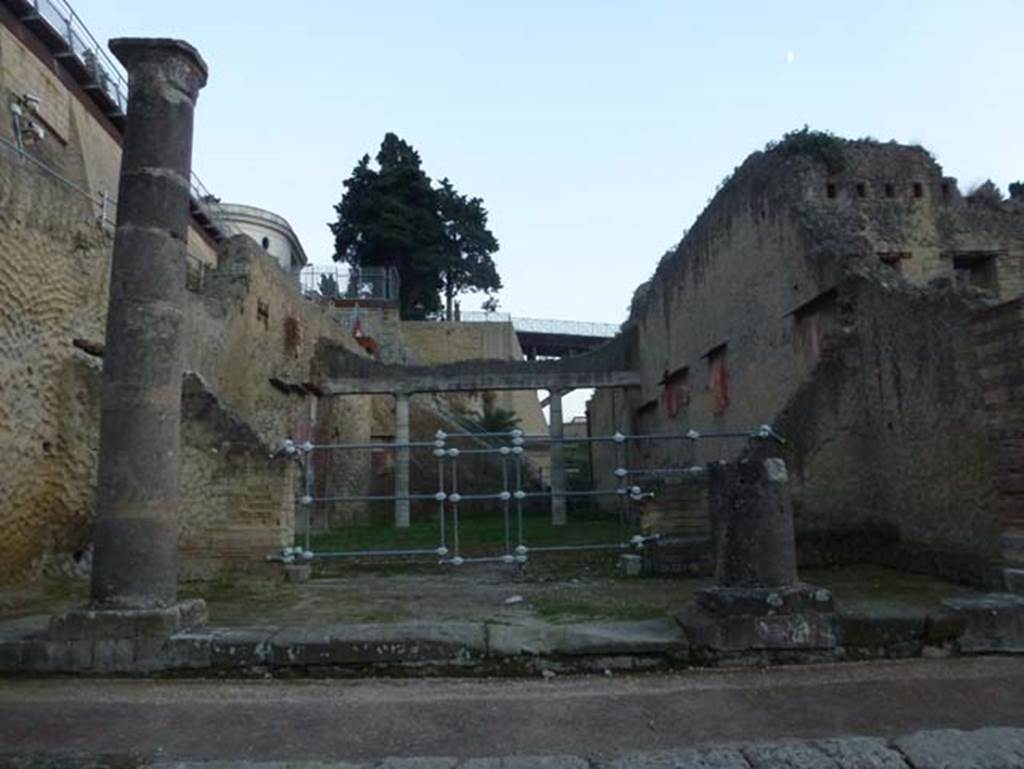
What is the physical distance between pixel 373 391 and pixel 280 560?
1279 cm

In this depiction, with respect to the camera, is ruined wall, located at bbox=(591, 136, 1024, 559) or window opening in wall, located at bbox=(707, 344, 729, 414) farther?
window opening in wall, located at bbox=(707, 344, 729, 414)

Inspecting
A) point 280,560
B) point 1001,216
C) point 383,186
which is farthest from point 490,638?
point 383,186

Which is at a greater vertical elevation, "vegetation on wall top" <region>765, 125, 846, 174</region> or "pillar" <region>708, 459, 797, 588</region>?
"vegetation on wall top" <region>765, 125, 846, 174</region>

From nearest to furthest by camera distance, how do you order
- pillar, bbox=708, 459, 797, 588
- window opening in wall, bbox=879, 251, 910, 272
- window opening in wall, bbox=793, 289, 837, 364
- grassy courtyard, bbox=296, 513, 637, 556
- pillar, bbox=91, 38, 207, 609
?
pillar, bbox=708, 459, 797, 588 → pillar, bbox=91, 38, 207, 609 → window opening in wall, bbox=793, 289, 837, 364 → window opening in wall, bbox=879, 251, 910, 272 → grassy courtyard, bbox=296, 513, 637, 556

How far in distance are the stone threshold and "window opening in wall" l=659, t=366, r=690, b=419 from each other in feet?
38.1

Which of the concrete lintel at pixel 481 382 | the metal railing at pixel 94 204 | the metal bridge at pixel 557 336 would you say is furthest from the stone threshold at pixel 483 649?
the metal bridge at pixel 557 336

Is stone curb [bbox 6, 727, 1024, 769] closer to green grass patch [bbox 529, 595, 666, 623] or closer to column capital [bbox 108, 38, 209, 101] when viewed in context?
green grass patch [bbox 529, 595, 666, 623]

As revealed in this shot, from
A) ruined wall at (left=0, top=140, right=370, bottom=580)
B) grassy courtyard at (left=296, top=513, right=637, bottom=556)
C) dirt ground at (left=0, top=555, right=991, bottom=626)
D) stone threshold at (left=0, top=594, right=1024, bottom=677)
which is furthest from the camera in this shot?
grassy courtyard at (left=296, top=513, right=637, bottom=556)

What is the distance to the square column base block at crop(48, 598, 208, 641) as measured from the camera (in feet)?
16.3

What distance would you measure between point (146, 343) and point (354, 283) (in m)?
28.9

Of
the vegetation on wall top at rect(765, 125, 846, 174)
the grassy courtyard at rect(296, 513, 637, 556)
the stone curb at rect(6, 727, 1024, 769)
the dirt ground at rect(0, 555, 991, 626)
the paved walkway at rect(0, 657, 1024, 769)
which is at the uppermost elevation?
the vegetation on wall top at rect(765, 125, 846, 174)

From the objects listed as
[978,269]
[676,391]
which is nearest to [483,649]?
[978,269]

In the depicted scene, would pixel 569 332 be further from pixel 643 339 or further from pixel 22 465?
pixel 22 465

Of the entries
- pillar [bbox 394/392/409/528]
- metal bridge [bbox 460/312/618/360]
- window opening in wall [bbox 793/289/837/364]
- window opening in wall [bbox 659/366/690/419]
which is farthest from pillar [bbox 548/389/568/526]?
metal bridge [bbox 460/312/618/360]
